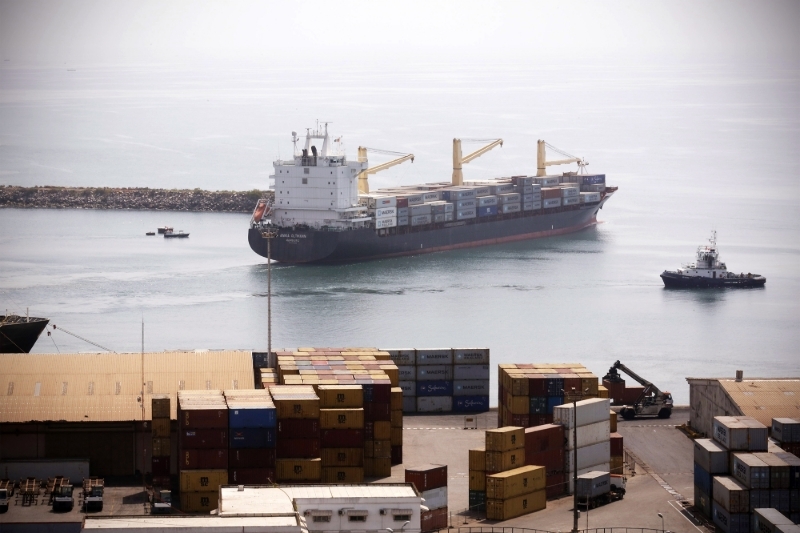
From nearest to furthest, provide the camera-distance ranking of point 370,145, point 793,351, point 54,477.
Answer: point 54,477 < point 793,351 < point 370,145

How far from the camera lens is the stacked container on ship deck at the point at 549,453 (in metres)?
20.0

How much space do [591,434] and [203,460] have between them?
5626 mm

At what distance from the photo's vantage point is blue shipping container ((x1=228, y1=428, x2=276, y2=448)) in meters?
19.2

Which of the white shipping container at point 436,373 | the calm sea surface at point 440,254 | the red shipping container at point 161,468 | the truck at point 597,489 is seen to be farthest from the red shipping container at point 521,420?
the calm sea surface at point 440,254

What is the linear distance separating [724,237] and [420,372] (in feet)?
121

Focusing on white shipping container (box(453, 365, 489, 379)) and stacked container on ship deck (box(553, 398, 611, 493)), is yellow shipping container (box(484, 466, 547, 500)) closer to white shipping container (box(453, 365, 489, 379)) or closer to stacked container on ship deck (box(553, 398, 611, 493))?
stacked container on ship deck (box(553, 398, 611, 493))

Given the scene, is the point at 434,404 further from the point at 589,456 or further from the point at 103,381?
the point at 103,381

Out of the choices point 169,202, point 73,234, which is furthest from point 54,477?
point 169,202

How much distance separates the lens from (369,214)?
173ft

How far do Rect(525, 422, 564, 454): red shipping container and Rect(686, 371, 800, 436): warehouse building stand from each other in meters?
3.34

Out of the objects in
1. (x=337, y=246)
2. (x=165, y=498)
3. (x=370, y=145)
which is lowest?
(x=165, y=498)

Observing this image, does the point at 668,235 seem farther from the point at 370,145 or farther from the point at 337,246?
the point at 370,145

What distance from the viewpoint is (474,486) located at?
19.5m

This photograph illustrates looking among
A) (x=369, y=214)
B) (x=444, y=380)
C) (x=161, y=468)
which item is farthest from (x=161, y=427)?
(x=369, y=214)
